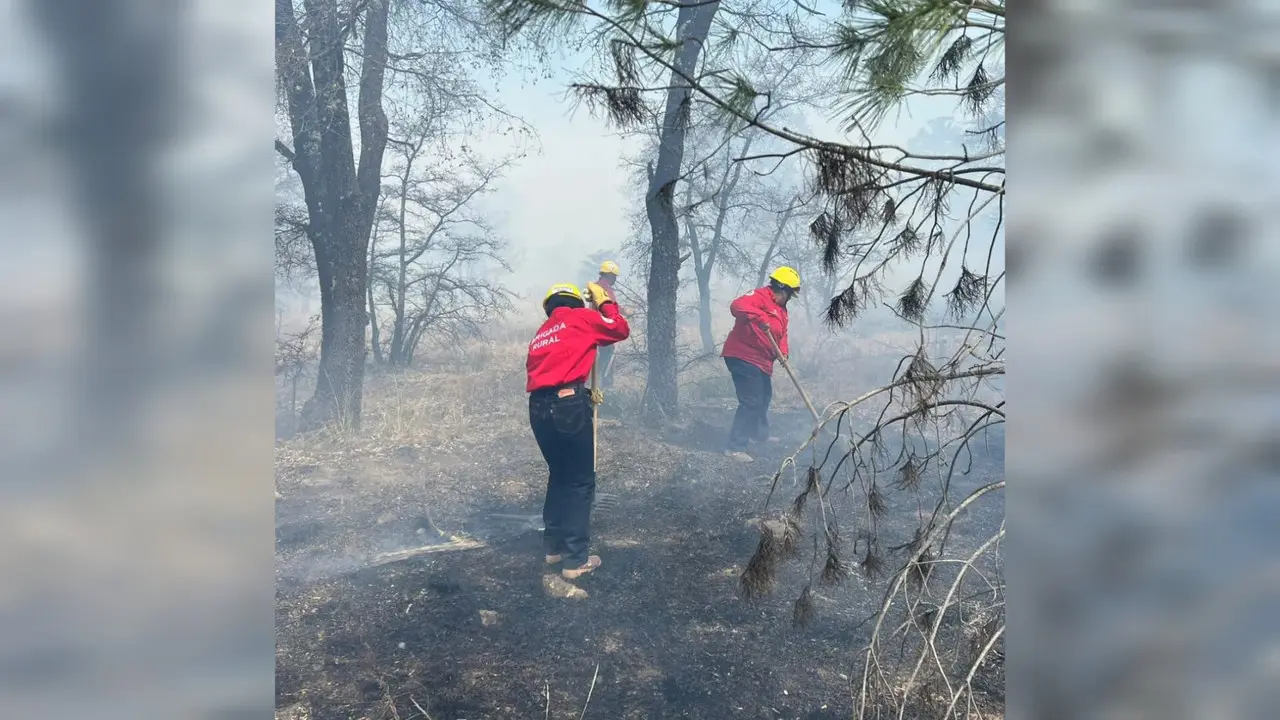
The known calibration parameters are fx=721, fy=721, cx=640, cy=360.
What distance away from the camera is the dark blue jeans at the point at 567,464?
3883mm

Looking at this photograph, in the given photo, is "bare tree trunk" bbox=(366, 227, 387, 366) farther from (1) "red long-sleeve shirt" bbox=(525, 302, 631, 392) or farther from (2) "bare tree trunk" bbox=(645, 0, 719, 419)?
(1) "red long-sleeve shirt" bbox=(525, 302, 631, 392)

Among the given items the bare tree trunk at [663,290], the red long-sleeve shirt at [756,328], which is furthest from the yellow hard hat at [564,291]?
the red long-sleeve shirt at [756,328]

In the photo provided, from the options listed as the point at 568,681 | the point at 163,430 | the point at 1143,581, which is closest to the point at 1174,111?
the point at 1143,581

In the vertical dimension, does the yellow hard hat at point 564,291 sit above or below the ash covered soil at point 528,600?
above

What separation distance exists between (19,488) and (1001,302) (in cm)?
285

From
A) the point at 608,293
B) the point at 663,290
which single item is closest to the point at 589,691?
the point at 608,293

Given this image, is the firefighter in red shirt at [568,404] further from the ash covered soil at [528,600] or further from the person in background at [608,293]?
the person in background at [608,293]

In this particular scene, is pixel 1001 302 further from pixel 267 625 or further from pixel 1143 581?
pixel 267 625

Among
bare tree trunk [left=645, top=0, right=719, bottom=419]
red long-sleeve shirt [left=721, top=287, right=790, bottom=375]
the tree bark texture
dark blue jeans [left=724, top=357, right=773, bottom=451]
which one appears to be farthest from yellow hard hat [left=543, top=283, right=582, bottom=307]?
the tree bark texture

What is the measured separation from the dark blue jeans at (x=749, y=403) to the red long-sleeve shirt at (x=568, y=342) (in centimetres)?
225

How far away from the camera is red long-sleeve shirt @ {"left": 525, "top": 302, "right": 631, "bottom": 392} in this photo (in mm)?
3770

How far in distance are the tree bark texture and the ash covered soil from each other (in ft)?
2.15

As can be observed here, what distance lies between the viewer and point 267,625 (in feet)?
2.93

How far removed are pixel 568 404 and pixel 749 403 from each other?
245cm
